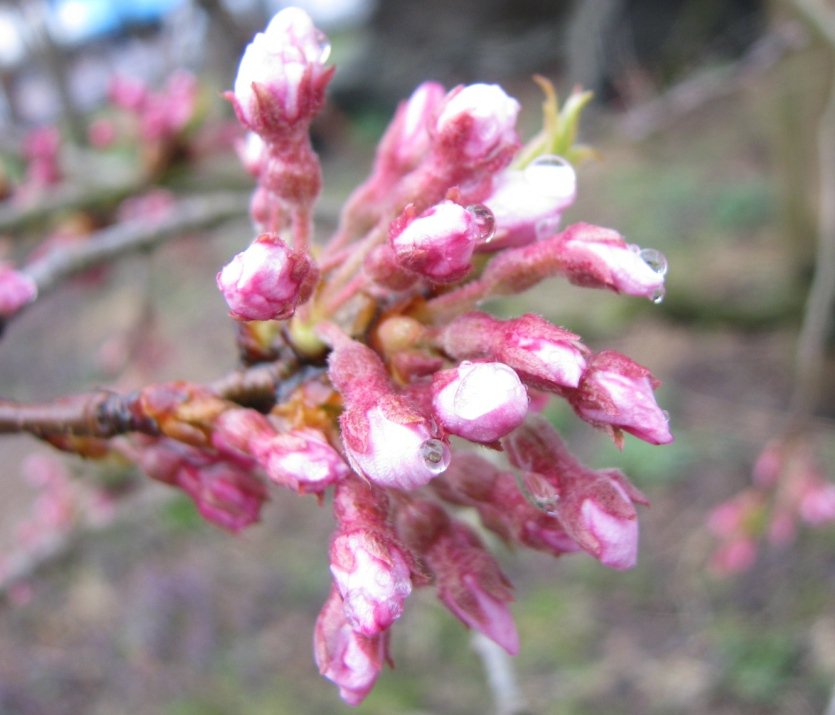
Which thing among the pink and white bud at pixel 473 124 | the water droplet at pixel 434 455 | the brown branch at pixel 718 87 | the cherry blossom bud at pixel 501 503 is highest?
the pink and white bud at pixel 473 124

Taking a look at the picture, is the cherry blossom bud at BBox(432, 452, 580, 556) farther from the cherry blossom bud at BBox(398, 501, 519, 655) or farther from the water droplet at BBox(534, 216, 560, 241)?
the water droplet at BBox(534, 216, 560, 241)

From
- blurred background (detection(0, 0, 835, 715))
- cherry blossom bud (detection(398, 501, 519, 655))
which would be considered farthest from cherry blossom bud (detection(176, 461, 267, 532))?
blurred background (detection(0, 0, 835, 715))

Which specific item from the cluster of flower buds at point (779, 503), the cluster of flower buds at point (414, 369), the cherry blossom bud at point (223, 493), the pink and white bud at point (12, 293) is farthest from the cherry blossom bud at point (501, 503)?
the cluster of flower buds at point (779, 503)

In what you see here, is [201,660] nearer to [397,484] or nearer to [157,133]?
[157,133]

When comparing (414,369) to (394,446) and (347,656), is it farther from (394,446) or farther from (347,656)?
(347,656)

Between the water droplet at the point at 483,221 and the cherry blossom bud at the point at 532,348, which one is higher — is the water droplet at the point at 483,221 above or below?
above

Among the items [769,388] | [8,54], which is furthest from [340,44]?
[769,388]

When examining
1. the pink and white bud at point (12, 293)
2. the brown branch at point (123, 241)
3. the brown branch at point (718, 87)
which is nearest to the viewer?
the pink and white bud at point (12, 293)

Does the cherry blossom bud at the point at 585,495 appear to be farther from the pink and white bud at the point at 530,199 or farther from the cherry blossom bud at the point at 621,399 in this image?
the pink and white bud at the point at 530,199
